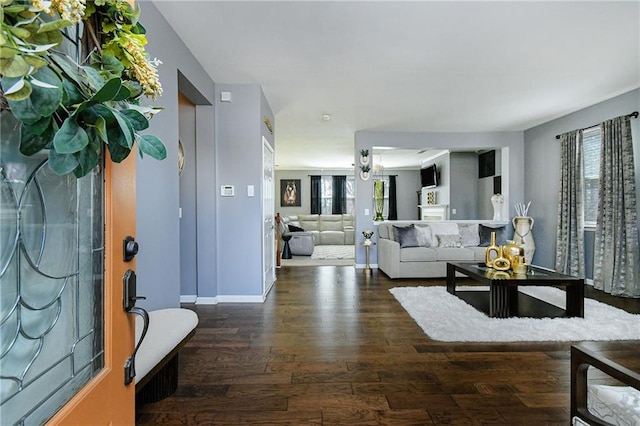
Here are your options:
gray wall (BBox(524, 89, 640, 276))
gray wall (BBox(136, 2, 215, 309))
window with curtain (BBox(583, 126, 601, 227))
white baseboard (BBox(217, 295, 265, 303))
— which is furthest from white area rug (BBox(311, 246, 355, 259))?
gray wall (BBox(136, 2, 215, 309))

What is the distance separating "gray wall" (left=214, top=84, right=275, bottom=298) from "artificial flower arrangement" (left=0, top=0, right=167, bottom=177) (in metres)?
3.13

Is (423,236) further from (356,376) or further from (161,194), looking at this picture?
(161,194)

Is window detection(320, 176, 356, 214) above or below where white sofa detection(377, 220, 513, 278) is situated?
above

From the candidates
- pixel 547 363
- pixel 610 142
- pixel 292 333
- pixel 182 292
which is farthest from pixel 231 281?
pixel 610 142

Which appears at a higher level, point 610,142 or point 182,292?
point 610,142

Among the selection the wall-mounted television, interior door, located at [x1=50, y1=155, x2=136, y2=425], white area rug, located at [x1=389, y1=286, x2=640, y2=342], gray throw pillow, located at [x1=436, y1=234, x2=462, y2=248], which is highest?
the wall-mounted television

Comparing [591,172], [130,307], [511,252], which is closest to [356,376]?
[130,307]

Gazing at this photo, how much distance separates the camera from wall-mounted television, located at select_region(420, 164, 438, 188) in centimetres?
886

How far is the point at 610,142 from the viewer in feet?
13.7

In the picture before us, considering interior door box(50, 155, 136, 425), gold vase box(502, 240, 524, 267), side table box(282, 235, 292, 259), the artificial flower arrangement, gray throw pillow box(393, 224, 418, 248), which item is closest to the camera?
the artificial flower arrangement

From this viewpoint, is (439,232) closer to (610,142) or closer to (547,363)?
(610,142)

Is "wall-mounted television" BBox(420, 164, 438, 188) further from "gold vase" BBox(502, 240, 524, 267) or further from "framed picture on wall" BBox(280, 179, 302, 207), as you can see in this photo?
"gold vase" BBox(502, 240, 524, 267)

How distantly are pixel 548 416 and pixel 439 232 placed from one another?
395 cm

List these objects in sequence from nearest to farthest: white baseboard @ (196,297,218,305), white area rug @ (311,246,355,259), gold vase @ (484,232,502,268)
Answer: gold vase @ (484,232,502,268)
white baseboard @ (196,297,218,305)
white area rug @ (311,246,355,259)
